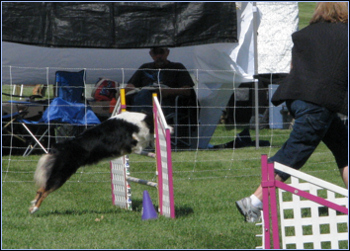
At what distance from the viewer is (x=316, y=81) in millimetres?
3344

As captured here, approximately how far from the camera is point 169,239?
11.0 ft

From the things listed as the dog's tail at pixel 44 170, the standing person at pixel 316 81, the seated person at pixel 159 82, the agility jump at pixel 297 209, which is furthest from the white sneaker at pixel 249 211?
the seated person at pixel 159 82

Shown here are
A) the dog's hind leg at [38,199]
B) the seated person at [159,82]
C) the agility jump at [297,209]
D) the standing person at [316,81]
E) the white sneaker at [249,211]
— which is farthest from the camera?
the seated person at [159,82]

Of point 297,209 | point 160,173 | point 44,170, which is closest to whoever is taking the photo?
point 297,209

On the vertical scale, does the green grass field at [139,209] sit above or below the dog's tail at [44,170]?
below

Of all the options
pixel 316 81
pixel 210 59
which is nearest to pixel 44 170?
pixel 316 81

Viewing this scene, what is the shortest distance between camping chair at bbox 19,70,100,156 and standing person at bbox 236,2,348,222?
375 cm

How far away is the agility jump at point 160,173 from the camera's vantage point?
3.90 meters

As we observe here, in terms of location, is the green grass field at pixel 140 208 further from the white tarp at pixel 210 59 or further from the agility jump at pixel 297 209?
the white tarp at pixel 210 59

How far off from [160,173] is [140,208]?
1.73 feet

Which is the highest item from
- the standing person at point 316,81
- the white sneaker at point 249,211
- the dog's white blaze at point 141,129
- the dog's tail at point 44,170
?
the standing person at point 316,81

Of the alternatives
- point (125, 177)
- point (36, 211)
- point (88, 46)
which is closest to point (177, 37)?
point (88, 46)

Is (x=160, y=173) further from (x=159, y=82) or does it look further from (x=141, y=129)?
(x=159, y=82)

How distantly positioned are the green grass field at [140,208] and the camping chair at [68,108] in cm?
58
